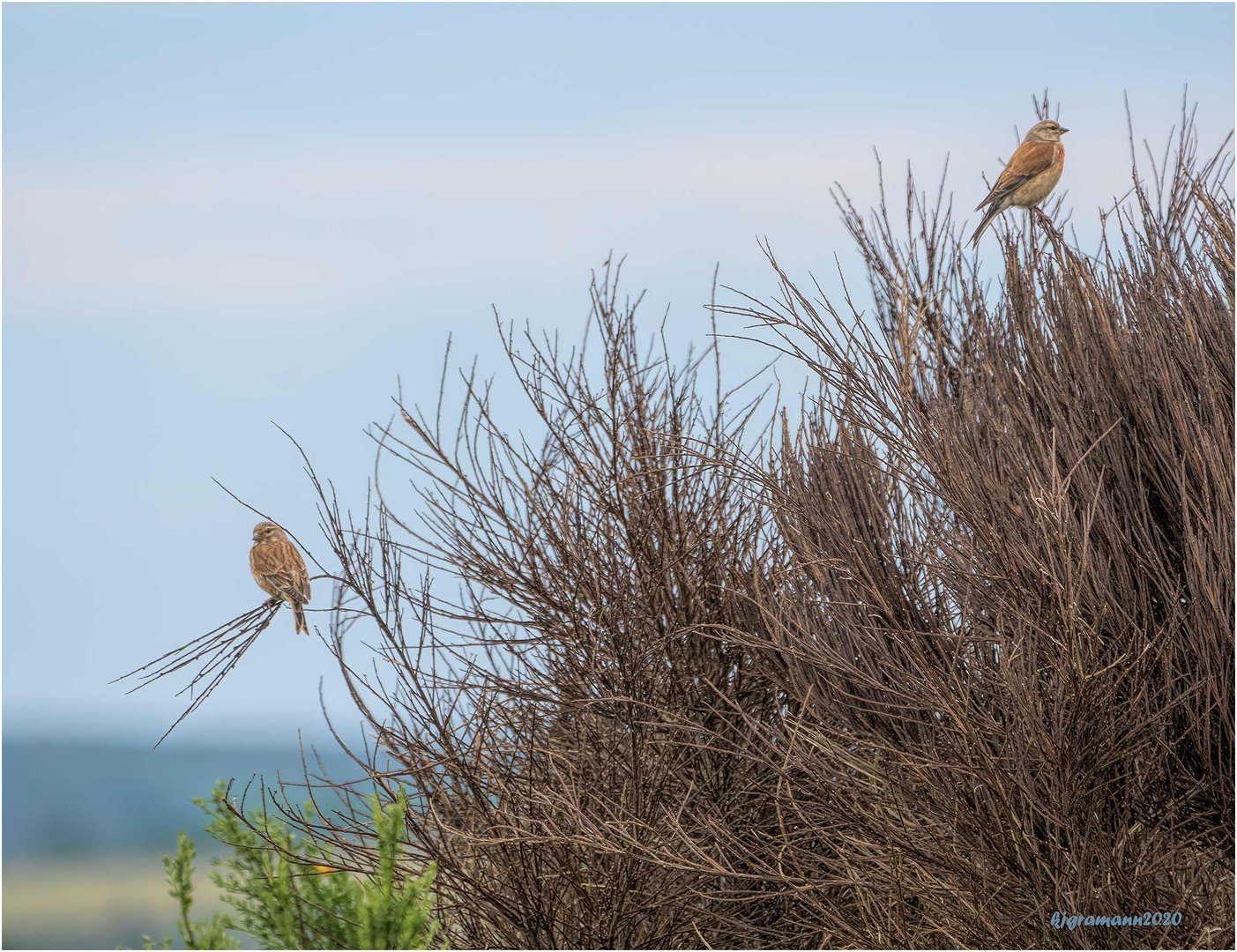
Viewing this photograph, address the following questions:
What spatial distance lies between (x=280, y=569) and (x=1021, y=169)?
5.56 metres

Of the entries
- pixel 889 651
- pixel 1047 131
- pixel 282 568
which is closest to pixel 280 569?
pixel 282 568

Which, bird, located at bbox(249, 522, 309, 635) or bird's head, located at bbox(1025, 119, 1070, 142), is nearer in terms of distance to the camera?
bird, located at bbox(249, 522, 309, 635)

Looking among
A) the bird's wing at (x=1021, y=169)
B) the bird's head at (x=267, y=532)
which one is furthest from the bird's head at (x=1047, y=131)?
the bird's head at (x=267, y=532)

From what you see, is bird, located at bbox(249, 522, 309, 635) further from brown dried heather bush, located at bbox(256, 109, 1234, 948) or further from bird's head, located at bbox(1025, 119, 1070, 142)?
bird's head, located at bbox(1025, 119, 1070, 142)

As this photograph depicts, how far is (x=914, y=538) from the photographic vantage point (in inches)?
279

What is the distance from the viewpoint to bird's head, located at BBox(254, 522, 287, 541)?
22.9 feet

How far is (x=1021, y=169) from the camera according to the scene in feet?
28.0

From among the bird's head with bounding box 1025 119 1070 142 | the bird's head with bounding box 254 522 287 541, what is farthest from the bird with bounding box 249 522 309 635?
the bird's head with bounding box 1025 119 1070 142

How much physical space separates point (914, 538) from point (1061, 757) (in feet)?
5.28

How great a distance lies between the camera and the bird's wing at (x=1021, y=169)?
8508mm

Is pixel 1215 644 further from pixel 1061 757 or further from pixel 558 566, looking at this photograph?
pixel 558 566

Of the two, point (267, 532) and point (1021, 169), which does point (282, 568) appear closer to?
point (267, 532)

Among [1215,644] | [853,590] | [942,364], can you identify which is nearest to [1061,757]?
[1215,644]

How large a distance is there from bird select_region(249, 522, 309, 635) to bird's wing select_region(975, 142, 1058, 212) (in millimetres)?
5068
